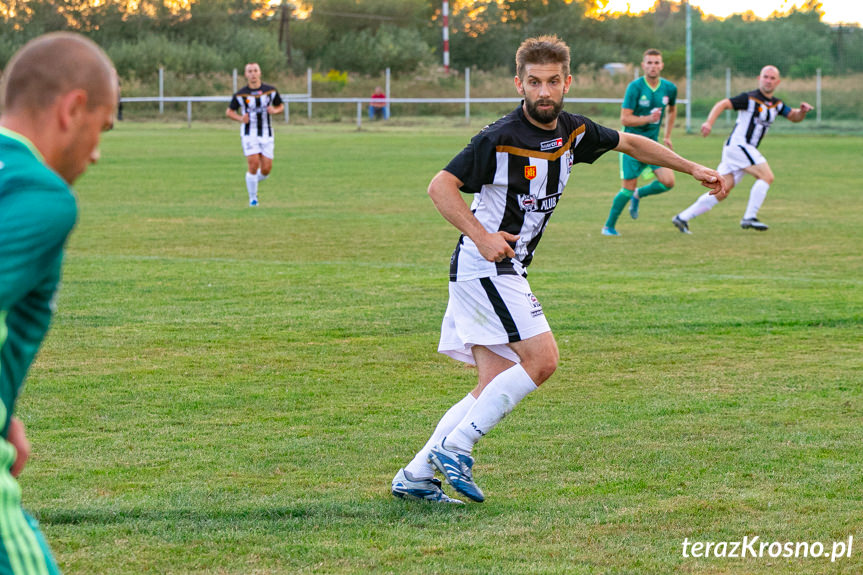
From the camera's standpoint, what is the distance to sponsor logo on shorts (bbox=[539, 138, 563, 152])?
4.81 meters

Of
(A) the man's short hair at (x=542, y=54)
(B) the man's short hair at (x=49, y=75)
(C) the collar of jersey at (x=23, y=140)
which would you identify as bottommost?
(C) the collar of jersey at (x=23, y=140)

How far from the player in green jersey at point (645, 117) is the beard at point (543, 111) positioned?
922 centimetres

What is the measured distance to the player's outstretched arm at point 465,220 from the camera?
4.50 meters

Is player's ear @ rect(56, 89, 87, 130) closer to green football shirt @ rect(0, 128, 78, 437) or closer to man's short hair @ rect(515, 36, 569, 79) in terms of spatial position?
green football shirt @ rect(0, 128, 78, 437)

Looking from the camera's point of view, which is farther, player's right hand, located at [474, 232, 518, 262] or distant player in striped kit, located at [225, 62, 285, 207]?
distant player in striped kit, located at [225, 62, 285, 207]

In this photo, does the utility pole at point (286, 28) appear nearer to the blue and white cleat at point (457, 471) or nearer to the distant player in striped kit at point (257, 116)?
the distant player in striped kit at point (257, 116)

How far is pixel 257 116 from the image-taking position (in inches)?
764

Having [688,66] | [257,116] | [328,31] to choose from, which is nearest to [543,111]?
[257,116]

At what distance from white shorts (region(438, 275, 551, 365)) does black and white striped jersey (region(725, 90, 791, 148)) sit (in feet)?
33.7

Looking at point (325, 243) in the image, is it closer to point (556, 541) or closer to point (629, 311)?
point (629, 311)

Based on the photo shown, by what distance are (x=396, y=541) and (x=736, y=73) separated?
127ft

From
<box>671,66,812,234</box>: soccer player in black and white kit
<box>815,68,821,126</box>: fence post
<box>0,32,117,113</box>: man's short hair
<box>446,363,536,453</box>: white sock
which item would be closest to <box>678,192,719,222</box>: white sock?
<box>671,66,812,234</box>: soccer player in black and white kit

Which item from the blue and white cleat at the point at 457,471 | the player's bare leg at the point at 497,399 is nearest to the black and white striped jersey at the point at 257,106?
the player's bare leg at the point at 497,399

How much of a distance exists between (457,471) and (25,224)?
2897 millimetres
